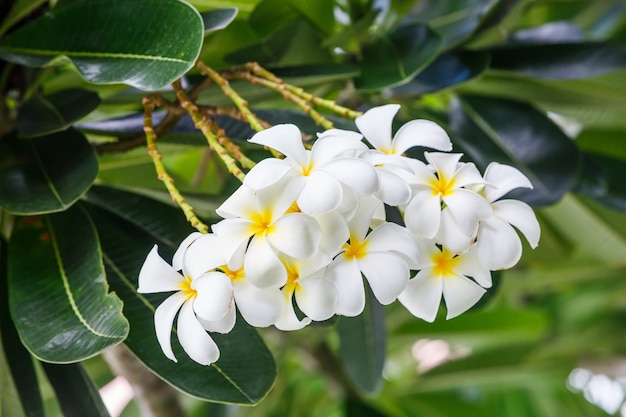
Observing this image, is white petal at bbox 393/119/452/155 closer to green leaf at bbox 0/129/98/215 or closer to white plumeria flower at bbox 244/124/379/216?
white plumeria flower at bbox 244/124/379/216

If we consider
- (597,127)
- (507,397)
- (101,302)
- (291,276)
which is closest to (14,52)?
(101,302)

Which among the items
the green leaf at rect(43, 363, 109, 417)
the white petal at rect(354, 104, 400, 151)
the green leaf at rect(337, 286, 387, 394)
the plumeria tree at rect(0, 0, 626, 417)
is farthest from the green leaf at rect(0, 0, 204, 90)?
the green leaf at rect(337, 286, 387, 394)

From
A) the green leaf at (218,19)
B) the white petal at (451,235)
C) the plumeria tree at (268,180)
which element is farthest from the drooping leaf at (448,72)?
the white petal at (451,235)

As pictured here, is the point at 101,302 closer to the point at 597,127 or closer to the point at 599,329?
the point at 597,127

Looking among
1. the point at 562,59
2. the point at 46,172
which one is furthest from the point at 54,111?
the point at 562,59

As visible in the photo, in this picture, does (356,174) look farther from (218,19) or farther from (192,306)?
(218,19)

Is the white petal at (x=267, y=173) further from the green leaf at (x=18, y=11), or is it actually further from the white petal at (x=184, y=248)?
the green leaf at (x=18, y=11)
